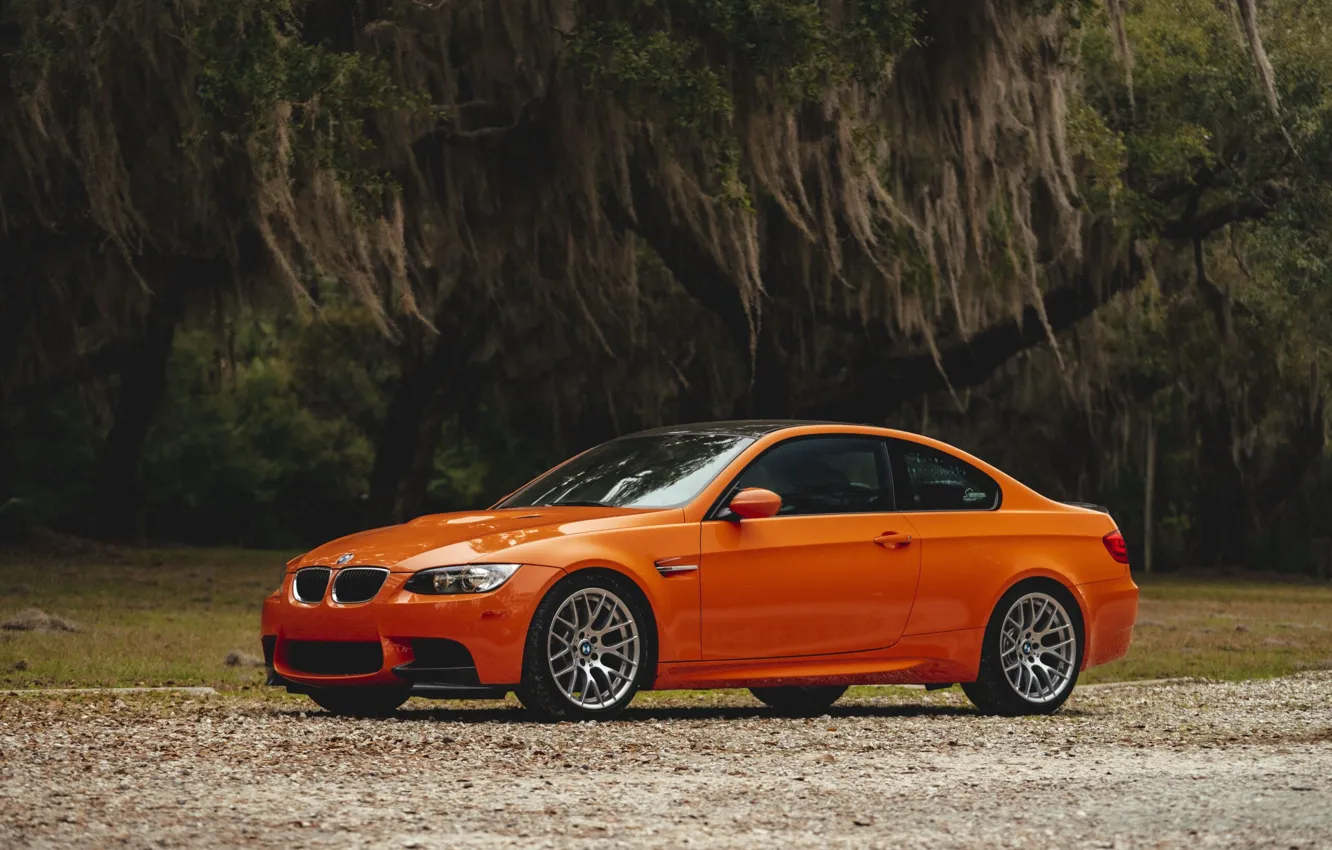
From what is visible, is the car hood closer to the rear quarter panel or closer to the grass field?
the rear quarter panel

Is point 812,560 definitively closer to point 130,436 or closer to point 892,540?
point 892,540

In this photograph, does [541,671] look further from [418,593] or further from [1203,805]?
[1203,805]

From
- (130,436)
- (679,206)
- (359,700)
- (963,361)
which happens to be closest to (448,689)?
(359,700)

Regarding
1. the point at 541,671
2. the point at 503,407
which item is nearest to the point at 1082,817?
the point at 541,671

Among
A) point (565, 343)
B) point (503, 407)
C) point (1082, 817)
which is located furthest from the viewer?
point (503, 407)

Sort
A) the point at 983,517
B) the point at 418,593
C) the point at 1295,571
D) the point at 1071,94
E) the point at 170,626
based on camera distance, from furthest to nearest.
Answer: the point at 1295,571, the point at 1071,94, the point at 170,626, the point at 983,517, the point at 418,593

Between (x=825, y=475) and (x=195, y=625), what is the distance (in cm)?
801

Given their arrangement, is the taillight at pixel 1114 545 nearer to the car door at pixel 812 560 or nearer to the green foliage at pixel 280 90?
the car door at pixel 812 560

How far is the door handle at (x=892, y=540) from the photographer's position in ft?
34.2

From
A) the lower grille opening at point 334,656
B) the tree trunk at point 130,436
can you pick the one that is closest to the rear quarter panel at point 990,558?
the lower grille opening at point 334,656

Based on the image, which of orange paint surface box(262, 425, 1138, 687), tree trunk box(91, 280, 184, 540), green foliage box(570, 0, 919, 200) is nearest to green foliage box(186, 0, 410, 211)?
green foliage box(570, 0, 919, 200)

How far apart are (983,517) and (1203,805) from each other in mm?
4120

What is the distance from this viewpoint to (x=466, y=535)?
31.3 ft

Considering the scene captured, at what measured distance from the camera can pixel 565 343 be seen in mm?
31656
